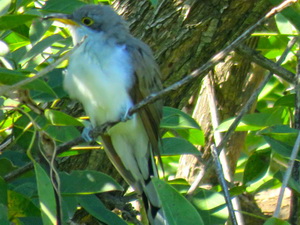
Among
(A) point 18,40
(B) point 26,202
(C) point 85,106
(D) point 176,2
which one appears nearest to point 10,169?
(B) point 26,202

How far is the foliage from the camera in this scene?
8.25ft

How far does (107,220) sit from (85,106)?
76cm

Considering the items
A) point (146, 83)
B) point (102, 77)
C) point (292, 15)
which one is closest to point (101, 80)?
point (102, 77)

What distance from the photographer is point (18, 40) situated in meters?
3.67

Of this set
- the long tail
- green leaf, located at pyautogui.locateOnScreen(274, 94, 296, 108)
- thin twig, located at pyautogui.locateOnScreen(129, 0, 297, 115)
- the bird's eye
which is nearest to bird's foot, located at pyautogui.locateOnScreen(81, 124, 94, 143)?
thin twig, located at pyautogui.locateOnScreen(129, 0, 297, 115)

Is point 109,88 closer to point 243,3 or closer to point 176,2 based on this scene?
point 176,2

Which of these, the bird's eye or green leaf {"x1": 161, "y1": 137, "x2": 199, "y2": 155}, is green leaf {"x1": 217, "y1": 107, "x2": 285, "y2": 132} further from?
the bird's eye

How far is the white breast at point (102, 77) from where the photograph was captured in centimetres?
341

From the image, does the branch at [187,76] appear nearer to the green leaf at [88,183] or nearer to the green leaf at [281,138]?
the green leaf at [88,183]

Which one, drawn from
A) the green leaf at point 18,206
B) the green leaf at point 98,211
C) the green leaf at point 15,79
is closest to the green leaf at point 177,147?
the green leaf at point 98,211

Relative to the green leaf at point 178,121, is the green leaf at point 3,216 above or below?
below

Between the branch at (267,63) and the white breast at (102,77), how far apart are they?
906mm

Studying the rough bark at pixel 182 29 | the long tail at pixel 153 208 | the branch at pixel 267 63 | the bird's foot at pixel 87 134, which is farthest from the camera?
the branch at pixel 267 63

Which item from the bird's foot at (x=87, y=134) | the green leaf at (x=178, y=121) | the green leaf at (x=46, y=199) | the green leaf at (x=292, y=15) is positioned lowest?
the bird's foot at (x=87, y=134)
